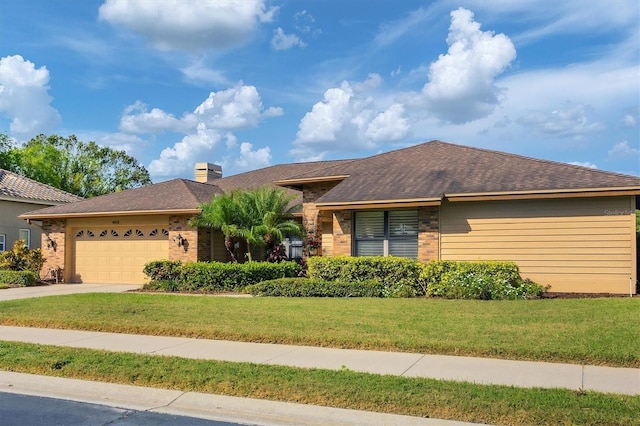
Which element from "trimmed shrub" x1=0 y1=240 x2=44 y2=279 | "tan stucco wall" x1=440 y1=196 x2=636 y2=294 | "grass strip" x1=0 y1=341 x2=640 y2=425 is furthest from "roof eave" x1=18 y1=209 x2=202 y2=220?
"grass strip" x1=0 y1=341 x2=640 y2=425

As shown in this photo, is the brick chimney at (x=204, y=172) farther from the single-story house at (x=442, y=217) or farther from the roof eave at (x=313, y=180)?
the roof eave at (x=313, y=180)

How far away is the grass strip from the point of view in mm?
5609

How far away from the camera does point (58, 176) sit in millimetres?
49719

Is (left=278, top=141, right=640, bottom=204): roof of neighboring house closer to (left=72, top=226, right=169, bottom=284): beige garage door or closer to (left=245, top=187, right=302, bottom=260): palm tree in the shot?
(left=245, top=187, right=302, bottom=260): palm tree

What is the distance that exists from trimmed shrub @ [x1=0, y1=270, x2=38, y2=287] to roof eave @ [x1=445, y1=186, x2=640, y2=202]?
15.3 meters

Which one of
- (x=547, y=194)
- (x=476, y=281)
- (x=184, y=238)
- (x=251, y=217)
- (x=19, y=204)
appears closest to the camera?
(x=476, y=281)

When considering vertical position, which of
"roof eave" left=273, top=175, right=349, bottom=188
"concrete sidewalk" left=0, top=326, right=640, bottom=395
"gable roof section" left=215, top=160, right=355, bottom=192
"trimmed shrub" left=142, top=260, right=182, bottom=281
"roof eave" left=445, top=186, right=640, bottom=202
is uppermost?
"gable roof section" left=215, top=160, right=355, bottom=192

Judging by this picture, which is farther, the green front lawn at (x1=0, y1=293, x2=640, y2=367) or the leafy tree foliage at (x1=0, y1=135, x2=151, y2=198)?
the leafy tree foliage at (x1=0, y1=135, x2=151, y2=198)

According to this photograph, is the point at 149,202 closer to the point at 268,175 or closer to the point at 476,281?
the point at 268,175

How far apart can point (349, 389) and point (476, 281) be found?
817 centimetres

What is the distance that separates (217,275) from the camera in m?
17.4

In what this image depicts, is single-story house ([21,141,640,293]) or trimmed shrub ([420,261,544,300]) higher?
single-story house ([21,141,640,293])

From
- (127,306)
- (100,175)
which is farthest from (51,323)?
(100,175)

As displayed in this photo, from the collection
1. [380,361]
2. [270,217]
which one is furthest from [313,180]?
[380,361]
